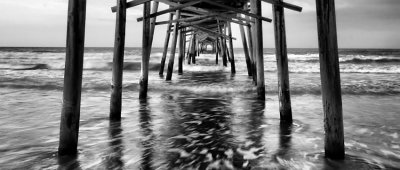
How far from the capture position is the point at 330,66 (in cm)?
178

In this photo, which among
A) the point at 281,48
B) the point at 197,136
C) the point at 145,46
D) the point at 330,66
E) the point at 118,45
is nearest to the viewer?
the point at 330,66

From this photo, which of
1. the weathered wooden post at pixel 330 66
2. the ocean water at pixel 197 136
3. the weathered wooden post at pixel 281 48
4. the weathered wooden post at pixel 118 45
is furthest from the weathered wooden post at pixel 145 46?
the weathered wooden post at pixel 330 66

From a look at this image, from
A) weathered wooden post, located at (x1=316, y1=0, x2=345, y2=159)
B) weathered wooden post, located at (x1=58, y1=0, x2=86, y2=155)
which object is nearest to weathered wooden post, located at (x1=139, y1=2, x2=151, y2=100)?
weathered wooden post, located at (x1=58, y1=0, x2=86, y2=155)

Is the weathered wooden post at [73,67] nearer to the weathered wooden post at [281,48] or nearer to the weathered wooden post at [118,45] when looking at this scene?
the weathered wooden post at [118,45]

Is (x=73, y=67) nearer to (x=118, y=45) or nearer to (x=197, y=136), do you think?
(x=118, y=45)

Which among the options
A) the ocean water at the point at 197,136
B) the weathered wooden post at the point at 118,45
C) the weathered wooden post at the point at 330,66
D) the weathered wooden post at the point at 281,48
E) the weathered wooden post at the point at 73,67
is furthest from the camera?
the weathered wooden post at the point at 118,45

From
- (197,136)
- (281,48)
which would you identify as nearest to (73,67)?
(197,136)

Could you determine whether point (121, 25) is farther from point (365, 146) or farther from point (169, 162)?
point (365, 146)

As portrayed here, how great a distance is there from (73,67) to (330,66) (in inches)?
69.7

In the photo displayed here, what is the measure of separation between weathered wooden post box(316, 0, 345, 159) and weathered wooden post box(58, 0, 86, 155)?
1649 millimetres

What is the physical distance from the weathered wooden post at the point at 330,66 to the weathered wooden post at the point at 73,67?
5.41 feet

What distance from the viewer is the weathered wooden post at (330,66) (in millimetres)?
1758

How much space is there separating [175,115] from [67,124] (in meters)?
1.93

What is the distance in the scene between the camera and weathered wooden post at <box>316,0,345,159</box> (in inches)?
69.2
